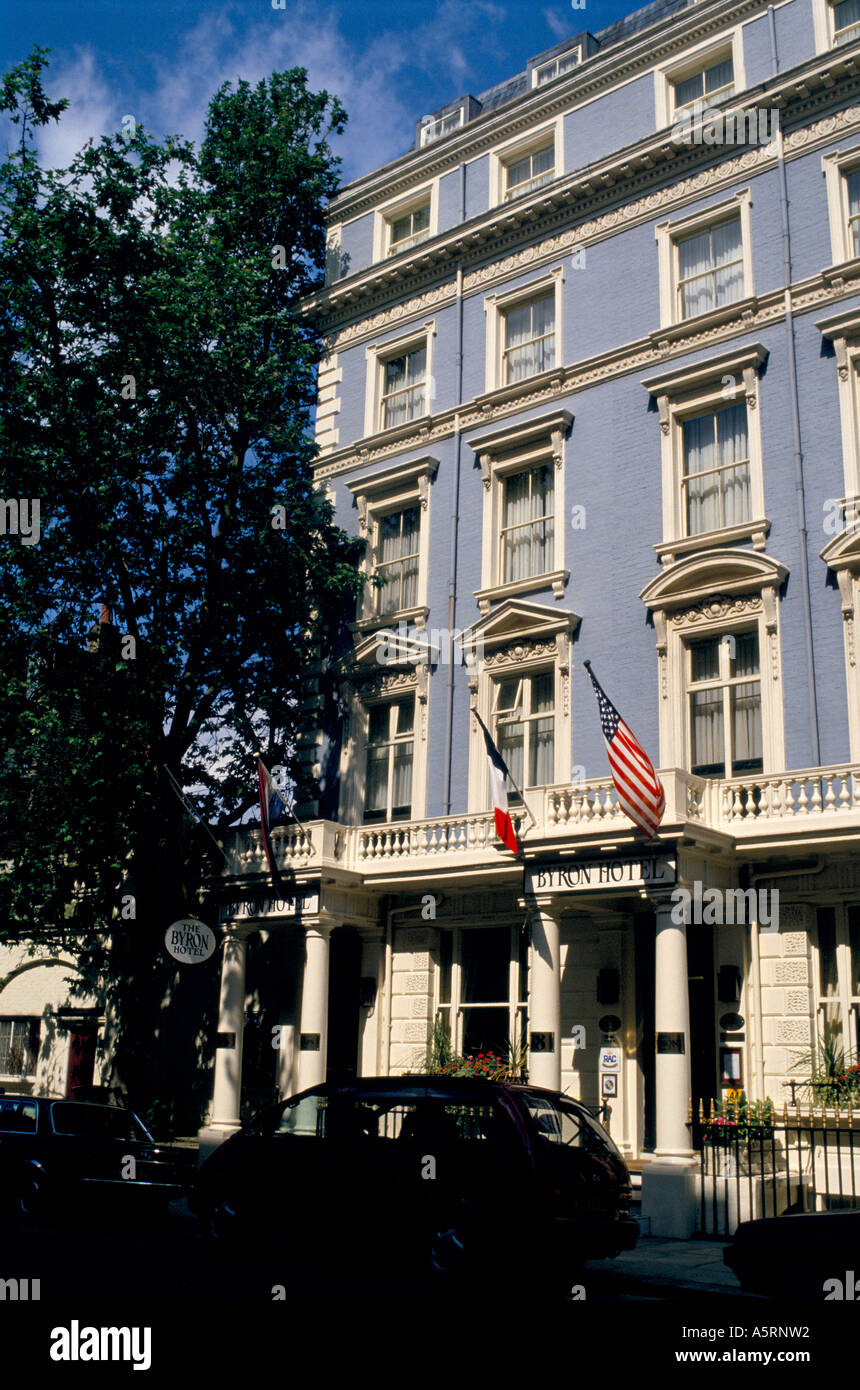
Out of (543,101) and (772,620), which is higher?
(543,101)

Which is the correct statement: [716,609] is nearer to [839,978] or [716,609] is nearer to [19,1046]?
[839,978]

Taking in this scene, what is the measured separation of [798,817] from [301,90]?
2201 cm

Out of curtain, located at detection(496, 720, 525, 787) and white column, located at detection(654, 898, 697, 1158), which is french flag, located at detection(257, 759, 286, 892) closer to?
curtain, located at detection(496, 720, 525, 787)

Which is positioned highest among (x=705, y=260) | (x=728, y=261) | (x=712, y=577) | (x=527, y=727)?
(x=705, y=260)

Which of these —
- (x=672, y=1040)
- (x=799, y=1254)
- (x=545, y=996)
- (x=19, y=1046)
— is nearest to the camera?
(x=799, y=1254)

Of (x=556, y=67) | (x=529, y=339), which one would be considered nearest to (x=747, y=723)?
(x=529, y=339)

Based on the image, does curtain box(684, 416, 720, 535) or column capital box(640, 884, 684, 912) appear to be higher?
curtain box(684, 416, 720, 535)

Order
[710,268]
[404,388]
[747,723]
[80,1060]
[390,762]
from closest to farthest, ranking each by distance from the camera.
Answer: [747,723], [710,268], [390,762], [404,388], [80,1060]

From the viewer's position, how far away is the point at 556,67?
92.6 ft

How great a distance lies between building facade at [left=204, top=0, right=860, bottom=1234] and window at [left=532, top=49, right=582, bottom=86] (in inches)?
2.9

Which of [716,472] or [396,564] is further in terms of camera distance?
[396,564]

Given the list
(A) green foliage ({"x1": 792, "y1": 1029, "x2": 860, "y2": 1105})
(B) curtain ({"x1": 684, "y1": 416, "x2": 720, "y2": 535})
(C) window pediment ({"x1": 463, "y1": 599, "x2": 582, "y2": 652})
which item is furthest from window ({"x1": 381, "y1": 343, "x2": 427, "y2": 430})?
(A) green foliage ({"x1": 792, "y1": 1029, "x2": 860, "y2": 1105})

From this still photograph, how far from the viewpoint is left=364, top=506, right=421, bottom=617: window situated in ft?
85.9

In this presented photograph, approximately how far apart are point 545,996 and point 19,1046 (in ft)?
58.2
